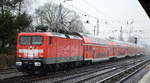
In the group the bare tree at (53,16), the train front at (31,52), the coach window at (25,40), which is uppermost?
the bare tree at (53,16)

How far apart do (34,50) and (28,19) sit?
15677mm

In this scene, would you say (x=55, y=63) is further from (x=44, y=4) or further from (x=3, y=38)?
(x=44, y=4)

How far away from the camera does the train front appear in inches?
651

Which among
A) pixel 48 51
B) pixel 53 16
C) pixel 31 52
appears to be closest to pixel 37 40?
pixel 31 52

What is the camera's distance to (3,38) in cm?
2720

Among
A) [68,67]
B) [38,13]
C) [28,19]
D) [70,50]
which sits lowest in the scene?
[68,67]

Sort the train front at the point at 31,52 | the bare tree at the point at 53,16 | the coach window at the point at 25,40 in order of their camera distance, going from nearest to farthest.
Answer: the train front at the point at 31,52 < the coach window at the point at 25,40 < the bare tree at the point at 53,16

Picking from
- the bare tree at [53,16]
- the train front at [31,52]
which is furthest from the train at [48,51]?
the bare tree at [53,16]

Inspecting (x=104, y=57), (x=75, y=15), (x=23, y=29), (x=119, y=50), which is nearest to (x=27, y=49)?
(x=23, y=29)

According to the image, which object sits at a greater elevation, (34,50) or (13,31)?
(13,31)

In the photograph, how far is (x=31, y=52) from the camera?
16797 mm

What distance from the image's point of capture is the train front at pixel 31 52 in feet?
54.3

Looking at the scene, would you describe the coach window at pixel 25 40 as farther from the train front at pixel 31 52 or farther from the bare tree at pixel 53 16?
the bare tree at pixel 53 16

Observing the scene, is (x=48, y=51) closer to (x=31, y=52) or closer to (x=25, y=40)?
(x=31, y=52)
